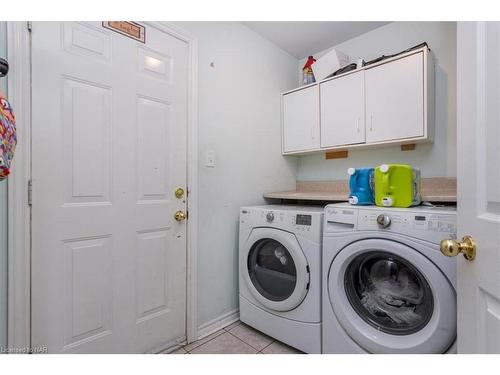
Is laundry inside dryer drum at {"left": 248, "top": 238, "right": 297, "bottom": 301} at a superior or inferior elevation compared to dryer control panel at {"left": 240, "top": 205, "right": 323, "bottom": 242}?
inferior

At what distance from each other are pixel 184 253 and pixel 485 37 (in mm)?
1654

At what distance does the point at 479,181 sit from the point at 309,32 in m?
1.98

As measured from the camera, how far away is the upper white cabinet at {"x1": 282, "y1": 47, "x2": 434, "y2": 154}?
164 cm

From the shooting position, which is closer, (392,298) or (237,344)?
(392,298)

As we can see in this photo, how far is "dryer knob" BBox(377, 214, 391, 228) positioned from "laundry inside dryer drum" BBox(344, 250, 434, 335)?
0.14 metres

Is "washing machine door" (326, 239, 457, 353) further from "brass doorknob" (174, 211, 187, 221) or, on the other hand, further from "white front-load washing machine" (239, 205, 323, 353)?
"brass doorknob" (174, 211, 187, 221)

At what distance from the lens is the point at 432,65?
5.61 feet

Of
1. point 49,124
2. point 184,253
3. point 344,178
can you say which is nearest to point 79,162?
point 49,124

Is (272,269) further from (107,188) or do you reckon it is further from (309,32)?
(309,32)

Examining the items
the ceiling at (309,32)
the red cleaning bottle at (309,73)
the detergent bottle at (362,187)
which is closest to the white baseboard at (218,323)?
the detergent bottle at (362,187)

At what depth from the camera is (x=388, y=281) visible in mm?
1310

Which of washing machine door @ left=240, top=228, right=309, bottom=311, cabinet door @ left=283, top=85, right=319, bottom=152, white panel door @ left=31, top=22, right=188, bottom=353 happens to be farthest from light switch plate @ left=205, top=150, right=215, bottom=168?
cabinet door @ left=283, top=85, right=319, bottom=152

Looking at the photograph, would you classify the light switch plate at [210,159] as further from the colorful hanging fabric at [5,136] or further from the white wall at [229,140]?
the colorful hanging fabric at [5,136]

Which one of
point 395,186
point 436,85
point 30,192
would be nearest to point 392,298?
point 395,186
